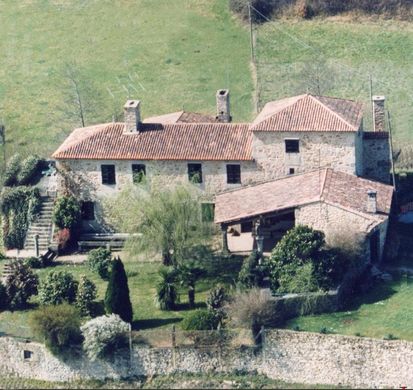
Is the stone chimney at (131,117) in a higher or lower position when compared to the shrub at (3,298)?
higher

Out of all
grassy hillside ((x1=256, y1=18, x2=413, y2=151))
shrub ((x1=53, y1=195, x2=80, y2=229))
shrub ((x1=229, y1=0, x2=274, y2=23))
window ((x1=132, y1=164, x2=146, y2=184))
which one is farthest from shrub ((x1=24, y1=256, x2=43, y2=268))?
shrub ((x1=229, y1=0, x2=274, y2=23))

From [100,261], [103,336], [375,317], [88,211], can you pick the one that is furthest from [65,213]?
[375,317]

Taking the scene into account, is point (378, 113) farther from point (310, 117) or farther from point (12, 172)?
point (12, 172)

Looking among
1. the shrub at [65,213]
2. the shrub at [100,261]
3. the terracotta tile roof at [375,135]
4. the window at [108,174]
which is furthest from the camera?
the terracotta tile roof at [375,135]

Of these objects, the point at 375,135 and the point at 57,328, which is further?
the point at 375,135

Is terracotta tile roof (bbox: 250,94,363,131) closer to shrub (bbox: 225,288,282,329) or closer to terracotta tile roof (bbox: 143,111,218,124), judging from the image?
terracotta tile roof (bbox: 143,111,218,124)

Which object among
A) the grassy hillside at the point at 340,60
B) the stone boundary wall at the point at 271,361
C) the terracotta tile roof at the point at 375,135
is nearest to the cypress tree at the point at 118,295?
the stone boundary wall at the point at 271,361

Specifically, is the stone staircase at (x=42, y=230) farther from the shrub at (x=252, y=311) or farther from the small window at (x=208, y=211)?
the shrub at (x=252, y=311)

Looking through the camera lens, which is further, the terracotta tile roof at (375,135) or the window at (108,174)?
the terracotta tile roof at (375,135)
